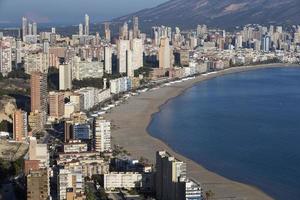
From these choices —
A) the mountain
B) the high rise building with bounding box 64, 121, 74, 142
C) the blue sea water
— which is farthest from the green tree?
the mountain

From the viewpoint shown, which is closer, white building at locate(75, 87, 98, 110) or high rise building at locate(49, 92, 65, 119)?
high rise building at locate(49, 92, 65, 119)

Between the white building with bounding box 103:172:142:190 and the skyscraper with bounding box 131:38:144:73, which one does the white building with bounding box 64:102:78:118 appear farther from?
the skyscraper with bounding box 131:38:144:73

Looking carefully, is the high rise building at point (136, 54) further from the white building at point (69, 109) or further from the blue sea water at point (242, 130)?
the white building at point (69, 109)

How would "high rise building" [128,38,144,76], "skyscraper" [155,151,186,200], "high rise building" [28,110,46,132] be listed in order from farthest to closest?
"high rise building" [128,38,144,76], "high rise building" [28,110,46,132], "skyscraper" [155,151,186,200]

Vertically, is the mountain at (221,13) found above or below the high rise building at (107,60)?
above

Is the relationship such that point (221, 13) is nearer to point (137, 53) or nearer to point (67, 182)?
point (137, 53)

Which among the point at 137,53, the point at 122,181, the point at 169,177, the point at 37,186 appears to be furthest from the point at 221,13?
the point at 37,186

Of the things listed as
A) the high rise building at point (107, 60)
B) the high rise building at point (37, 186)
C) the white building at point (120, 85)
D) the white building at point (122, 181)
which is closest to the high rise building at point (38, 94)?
the white building at point (120, 85)
